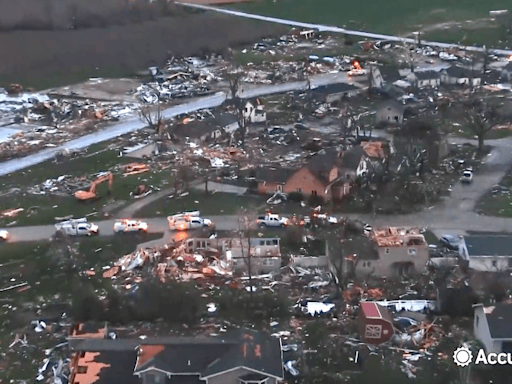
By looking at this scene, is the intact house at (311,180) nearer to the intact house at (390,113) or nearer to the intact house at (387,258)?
the intact house at (387,258)

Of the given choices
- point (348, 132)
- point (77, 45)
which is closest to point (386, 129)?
point (348, 132)

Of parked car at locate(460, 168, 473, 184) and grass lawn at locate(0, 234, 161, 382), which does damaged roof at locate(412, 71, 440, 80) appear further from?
grass lawn at locate(0, 234, 161, 382)

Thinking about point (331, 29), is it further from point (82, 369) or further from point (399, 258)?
point (82, 369)

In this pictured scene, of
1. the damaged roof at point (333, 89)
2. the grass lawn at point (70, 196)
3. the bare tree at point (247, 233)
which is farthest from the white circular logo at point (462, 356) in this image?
A: the damaged roof at point (333, 89)

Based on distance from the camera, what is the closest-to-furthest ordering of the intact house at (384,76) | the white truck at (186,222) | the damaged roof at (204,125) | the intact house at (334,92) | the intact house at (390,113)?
the white truck at (186,222), the damaged roof at (204,125), the intact house at (390,113), the intact house at (334,92), the intact house at (384,76)

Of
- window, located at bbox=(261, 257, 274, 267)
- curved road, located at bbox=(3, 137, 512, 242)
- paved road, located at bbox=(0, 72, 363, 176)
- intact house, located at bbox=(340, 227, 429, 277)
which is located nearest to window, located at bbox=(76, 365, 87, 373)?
→ window, located at bbox=(261, 257, 274, 267)
